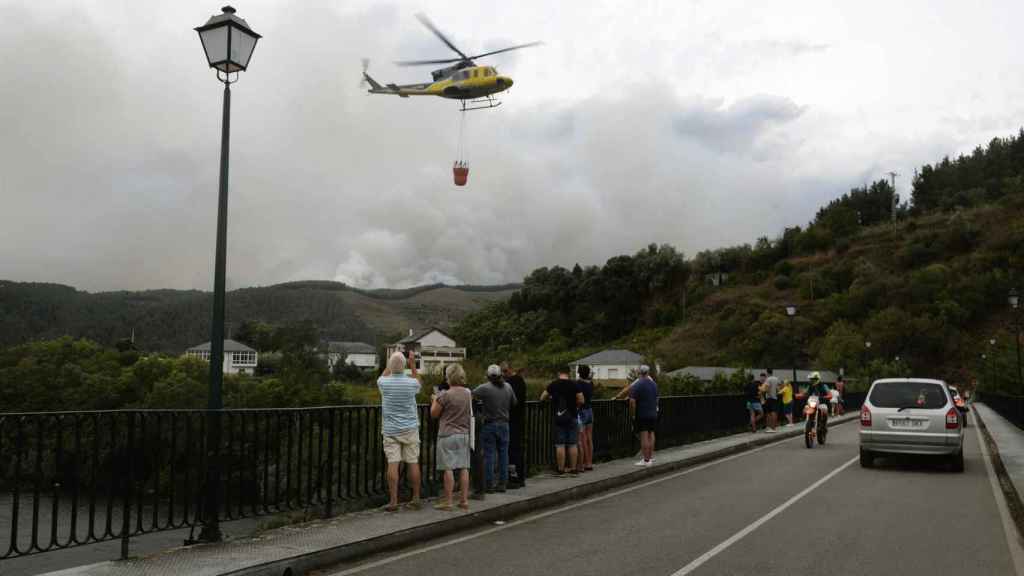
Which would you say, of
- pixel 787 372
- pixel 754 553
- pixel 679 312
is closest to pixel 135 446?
pixel 754 553

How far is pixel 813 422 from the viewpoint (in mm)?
21469

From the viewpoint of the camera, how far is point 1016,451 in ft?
63.3

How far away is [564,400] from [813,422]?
10.9m

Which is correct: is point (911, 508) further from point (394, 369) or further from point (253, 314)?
point (253, 314)

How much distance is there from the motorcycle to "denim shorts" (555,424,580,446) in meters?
9.96

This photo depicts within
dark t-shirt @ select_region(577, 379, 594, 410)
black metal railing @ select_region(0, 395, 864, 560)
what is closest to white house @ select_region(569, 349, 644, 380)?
dark t-shirt @ select_region(577, 379, 594, 410)

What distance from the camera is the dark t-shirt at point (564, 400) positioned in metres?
13.4

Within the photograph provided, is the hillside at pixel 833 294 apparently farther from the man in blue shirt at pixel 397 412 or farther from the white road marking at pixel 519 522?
the man in blue shirt at pixel 397 412

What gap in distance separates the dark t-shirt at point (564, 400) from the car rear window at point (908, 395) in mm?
6704

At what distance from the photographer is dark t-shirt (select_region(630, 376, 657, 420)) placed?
1564 cm

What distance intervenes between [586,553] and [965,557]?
3.79 metres

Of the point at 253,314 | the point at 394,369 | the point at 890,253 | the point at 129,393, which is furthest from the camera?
the point at 253,314

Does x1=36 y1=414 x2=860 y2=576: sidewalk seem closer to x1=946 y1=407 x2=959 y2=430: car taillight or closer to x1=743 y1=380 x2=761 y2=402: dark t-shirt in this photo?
x1=946 y1=407 x2=959 y2=430: car taillight

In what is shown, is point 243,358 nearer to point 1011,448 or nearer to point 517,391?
point 1011,448
